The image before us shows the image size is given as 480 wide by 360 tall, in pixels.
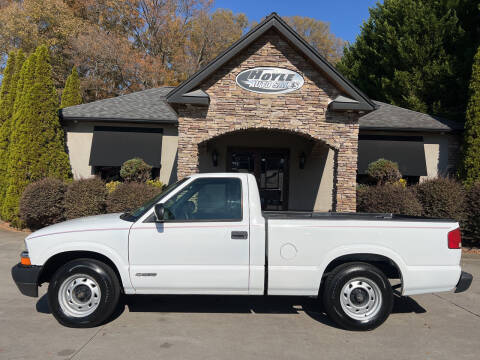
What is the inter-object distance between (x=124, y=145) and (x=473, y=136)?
11.8 m

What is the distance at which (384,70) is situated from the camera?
20.7m

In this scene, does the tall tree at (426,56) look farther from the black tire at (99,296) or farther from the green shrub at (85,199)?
the black tire at (99,296)

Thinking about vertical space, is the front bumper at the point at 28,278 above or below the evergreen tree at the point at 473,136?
below

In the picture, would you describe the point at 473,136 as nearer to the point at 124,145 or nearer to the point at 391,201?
the point at 391,201

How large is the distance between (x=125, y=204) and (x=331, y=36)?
118ft

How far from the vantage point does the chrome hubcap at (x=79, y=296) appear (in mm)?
4219

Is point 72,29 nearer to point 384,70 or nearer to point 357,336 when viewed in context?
point 384,70

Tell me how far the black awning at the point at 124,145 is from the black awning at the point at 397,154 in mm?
7438

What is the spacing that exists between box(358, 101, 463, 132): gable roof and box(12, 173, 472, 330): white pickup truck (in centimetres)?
923

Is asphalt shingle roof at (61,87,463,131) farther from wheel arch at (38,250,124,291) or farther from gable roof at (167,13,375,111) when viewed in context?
wheel arch at (38,250,124,291)

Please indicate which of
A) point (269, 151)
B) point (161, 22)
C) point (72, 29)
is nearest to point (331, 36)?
point (161, 22)

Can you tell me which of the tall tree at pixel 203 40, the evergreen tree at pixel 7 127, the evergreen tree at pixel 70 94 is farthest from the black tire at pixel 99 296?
the tall tree at pixel 203 40

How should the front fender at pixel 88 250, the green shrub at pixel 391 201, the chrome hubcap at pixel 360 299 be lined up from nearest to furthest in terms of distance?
the front fender at pixel 88 250 < the chrome hubcap at pixel 360 299 < the green shrub at pixel 391 201

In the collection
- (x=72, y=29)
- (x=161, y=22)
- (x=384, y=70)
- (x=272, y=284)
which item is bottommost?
(x=272, y=284)
